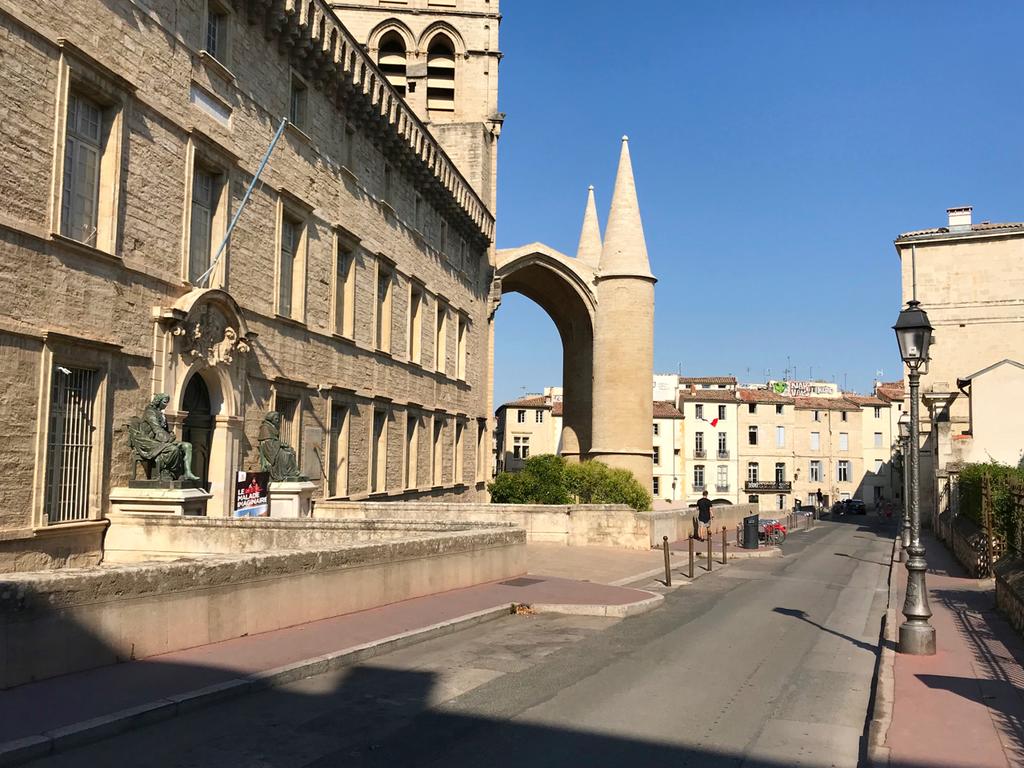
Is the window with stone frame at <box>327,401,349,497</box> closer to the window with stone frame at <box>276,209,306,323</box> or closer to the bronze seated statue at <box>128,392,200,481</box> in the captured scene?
the window with stone frame at <box>276,209,306,323</box>

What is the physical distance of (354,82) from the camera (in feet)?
74.1

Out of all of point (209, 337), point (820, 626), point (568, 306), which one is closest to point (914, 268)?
point (568, 306)

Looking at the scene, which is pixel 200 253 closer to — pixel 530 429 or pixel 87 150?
pixel 87 150

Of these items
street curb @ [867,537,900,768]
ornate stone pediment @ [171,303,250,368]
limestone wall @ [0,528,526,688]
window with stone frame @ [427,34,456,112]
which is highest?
window with stone frame @ [427,34,456,112]

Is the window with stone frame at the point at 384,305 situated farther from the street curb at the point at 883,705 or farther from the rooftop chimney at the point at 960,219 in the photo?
the rooftop chimney at the point at 960,219

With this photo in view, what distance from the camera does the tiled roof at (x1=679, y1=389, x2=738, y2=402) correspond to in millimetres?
73500

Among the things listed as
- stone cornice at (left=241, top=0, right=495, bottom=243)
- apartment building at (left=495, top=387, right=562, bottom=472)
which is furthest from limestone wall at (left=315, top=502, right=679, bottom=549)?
apartment building at (left=495, top=387, right=562, bottom=472)

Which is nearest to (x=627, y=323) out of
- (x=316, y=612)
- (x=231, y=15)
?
(x=231, y=15)

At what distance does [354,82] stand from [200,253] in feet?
27.9

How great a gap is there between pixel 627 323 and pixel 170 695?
3814 centimetres

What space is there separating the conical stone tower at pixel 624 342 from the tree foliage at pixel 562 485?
29.2 feet

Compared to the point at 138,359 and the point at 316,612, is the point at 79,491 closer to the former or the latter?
the point at 138,359

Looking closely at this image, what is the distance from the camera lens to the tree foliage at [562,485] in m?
31.2

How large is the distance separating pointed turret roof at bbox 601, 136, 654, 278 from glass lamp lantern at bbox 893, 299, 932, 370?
3291 cm
